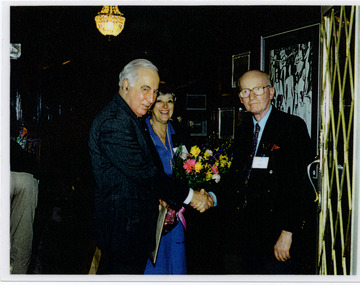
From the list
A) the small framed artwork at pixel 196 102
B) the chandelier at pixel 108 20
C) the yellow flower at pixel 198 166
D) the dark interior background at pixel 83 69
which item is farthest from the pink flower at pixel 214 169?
the small framed artwork at pixel 196 102

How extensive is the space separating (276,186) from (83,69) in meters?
5.35

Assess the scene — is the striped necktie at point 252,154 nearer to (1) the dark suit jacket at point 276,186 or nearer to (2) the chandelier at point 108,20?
(1) the dark suit jacket at point 276,186

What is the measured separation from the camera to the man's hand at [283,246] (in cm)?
228

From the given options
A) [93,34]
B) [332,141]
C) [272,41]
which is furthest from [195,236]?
[93,34]

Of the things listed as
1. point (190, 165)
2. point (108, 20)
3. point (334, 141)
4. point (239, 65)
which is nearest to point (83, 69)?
point (108, 20)

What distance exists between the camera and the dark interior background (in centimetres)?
396

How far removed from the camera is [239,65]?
404 centimetres

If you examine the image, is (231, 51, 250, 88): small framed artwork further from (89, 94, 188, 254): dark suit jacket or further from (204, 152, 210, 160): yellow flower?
(89, 94, 188, 254): dark suit jacket

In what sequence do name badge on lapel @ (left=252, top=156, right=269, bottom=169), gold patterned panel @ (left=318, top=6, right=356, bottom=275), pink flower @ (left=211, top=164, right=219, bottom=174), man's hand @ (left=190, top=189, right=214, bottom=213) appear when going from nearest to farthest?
gold patterned panel @ (left=318, top=6, right=356, bottom=275), name badge on lapel @ (left=252, top=156, right=269, bottom=169), man's hand @ (left=190, top=189, right=214, bottom=213), pink flower @ (left=211, top=164, right=219, bottom=174)

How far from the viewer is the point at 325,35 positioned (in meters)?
2.43

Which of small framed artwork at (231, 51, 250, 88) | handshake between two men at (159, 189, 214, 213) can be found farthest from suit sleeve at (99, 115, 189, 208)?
small framed artwork at (231, 51, 250, 88)

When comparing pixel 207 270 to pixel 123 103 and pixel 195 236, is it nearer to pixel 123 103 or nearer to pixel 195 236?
pixel 195 236

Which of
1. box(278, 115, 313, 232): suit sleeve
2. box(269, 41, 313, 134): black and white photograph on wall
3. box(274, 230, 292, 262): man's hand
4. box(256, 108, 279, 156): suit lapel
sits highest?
box(269, 41, 313, 134): black and white photograph on wall

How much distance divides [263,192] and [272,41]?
1.76 meters
